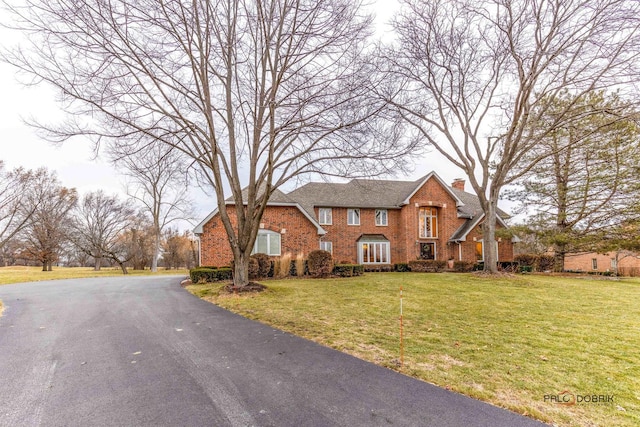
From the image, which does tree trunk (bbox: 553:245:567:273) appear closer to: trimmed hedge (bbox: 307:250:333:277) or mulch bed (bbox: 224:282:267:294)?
trimmed hedge (bbox: 307:250:333:277)

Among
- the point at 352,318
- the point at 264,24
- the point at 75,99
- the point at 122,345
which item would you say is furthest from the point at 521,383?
the point at 75,99

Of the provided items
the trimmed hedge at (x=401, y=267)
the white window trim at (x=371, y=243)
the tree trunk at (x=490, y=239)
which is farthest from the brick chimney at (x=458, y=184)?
the tree trunk at (x=490, y=239)

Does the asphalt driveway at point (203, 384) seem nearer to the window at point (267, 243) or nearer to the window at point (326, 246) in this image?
the window at point (267, 243)

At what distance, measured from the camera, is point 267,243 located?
20.9 metres

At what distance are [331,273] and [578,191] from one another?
17.7m

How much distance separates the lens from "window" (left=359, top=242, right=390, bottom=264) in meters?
25.6

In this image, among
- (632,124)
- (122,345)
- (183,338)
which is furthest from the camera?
(632,124)

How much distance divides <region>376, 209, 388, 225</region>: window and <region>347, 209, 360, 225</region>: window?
5.52 ft

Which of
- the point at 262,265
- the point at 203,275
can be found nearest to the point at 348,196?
the point at 262,265

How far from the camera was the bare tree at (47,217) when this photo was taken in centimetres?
3556

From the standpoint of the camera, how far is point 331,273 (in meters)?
19.4

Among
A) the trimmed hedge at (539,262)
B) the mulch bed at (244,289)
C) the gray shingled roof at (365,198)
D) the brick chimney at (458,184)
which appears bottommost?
the mulch bed at (244,289)

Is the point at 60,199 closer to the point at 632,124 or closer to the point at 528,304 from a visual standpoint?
the point at 528,304

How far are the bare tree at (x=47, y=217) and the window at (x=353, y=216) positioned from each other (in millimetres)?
33959
